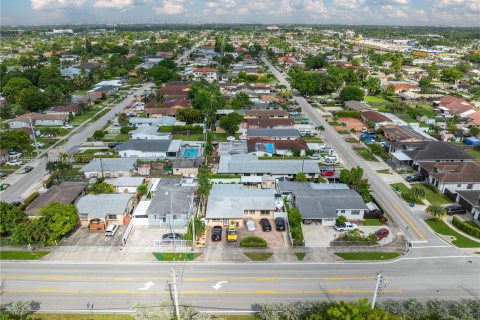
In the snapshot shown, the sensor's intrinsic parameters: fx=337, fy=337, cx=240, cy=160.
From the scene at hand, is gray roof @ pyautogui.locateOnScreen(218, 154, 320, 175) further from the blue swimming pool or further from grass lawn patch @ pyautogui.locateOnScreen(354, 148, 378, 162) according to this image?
grass lawn patch @ pyautogui.locateOnScreen(354, 148, 378, 162)

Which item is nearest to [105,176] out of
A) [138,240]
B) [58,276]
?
[138,240]

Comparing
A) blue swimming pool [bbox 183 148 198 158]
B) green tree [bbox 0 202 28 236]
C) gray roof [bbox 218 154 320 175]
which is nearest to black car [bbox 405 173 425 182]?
gray roof [bbox 218 154 320 175]

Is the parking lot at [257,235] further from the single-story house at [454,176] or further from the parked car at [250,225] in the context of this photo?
the single-story house at [454,176]

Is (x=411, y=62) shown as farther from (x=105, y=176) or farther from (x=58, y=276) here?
(x=58, y=276)

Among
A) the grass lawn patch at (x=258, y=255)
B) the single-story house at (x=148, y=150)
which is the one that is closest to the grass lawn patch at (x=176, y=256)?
the grass lawn patch at (x=258, y=255)

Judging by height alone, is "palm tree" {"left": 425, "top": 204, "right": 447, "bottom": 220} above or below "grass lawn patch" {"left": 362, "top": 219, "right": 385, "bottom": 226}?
above

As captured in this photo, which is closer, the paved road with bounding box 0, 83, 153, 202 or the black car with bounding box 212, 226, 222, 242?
the black car with bounding box 212, 226, 222, 242
